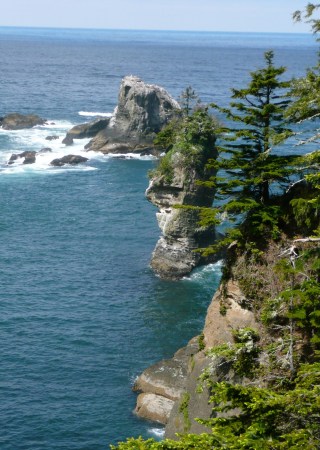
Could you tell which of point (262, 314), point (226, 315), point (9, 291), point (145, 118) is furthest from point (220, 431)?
point (145, 118)

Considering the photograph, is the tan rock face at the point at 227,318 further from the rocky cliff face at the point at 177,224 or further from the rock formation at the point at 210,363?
the rocky cliff face at the point at 177,224

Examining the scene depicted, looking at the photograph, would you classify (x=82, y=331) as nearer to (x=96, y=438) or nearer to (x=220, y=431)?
(x=96, y=438)

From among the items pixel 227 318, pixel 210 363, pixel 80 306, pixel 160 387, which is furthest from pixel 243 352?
pixel 80 306

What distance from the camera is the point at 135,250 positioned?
77938mm

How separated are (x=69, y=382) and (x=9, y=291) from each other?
16638mm

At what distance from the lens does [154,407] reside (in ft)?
158

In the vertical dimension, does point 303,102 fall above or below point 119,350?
above

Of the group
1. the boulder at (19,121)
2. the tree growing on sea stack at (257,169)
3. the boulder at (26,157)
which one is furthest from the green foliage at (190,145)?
the boulder at (19,121)

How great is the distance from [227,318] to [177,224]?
1329 inches

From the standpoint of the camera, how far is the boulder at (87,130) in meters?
130

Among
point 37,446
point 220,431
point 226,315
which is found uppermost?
point 220,431

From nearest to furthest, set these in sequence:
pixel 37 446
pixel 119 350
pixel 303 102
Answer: pixel 303 102
pixel 37 446
pixel 119 350

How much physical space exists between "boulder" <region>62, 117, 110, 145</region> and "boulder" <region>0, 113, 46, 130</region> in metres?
17.1

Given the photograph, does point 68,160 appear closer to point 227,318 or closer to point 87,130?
point 87,130
